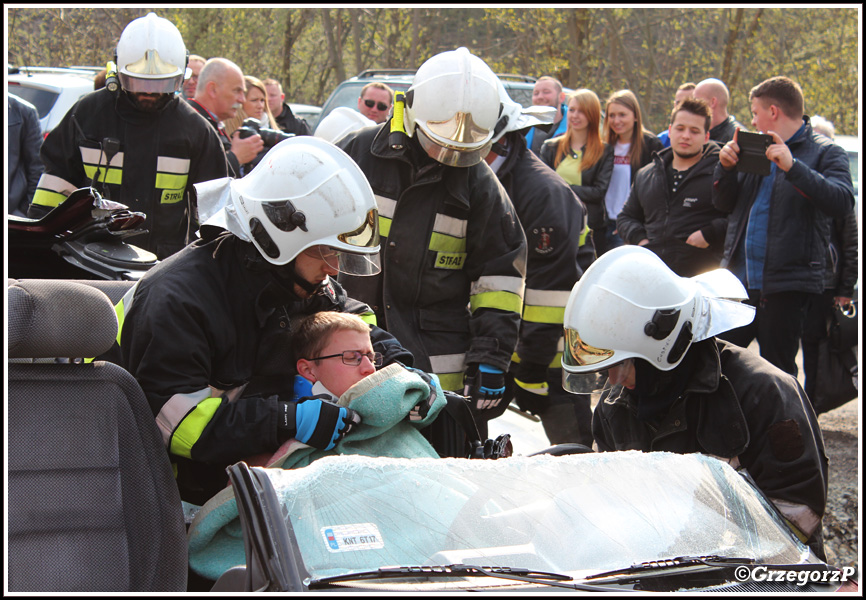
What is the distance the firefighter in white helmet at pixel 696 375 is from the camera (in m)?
2.80

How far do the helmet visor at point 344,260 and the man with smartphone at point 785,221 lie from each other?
10.1ft

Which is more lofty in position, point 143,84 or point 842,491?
point 143,84

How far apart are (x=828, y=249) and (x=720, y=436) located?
123 inches

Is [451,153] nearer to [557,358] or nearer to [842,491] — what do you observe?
[557,358]

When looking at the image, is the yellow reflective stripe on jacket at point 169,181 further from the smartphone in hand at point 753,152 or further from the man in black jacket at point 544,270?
the smartphone in hand at point 753,152

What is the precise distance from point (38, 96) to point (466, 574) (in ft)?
28.1

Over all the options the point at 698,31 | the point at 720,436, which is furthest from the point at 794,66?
the point at 720,436

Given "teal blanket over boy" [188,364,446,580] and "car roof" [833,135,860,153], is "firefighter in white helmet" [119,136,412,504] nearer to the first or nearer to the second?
"teal blanket over boy" [188,364,446,580]

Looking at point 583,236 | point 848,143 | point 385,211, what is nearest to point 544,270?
point 583,236

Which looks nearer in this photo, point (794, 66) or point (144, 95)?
point (144, 95)

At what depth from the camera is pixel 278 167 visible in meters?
2.79

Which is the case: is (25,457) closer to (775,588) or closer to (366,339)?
(366,339)

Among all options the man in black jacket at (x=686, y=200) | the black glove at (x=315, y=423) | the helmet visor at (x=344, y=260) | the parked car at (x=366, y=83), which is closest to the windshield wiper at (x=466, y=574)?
the black glove at (x=315, y=423)

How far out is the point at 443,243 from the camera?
13.2 ft
